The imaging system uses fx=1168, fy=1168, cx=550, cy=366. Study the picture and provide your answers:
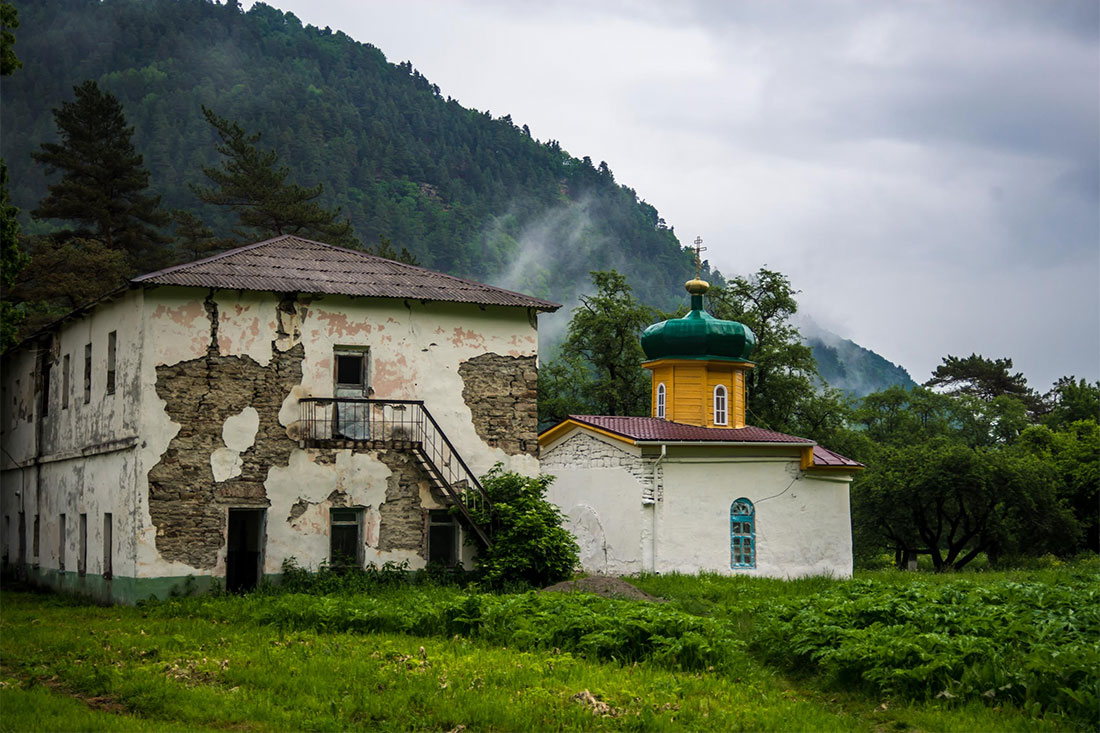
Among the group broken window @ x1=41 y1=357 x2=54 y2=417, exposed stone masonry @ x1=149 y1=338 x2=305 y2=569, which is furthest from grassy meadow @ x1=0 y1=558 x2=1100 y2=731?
broken window @ x1=41 y1=357 x2=54 y2=417

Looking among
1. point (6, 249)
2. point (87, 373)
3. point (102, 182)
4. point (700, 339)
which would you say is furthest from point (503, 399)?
point (102, 182)

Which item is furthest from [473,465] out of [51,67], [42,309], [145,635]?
[51,67]

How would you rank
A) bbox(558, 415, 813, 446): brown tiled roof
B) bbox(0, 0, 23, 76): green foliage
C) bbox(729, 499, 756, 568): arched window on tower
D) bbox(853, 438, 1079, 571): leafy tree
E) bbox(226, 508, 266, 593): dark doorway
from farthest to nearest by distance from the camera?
bbox(853, 438, 1079, 571): leafy tree < bbox(729, 499, 756, 568): arched window on tower < bbox(558, 415, 813, 446): brown tiled roof < bbox(226, 508, 266, 593): dark doorway < bbox(0, 0, 23, 76): green foliage

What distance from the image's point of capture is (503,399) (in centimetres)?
2395

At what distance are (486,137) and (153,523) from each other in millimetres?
124834

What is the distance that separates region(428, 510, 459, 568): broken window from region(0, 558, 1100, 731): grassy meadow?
4.79 m

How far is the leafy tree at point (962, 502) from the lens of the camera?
1625 inches

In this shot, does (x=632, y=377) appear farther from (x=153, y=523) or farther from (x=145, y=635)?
(x=145, y=635)

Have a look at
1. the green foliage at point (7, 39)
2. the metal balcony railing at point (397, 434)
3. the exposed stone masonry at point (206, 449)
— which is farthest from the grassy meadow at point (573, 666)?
the green foliage at point (7, 39)

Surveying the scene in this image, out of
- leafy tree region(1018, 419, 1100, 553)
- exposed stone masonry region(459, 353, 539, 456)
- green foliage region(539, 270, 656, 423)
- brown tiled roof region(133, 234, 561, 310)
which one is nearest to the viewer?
brown tiled roof region(133, 234, 561, 310)

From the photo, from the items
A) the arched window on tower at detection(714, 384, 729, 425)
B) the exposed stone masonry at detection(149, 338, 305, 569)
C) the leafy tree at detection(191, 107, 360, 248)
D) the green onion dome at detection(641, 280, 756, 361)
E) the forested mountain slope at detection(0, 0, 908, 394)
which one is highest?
the forested mountain slope at detection(0, 0, 908, 394)

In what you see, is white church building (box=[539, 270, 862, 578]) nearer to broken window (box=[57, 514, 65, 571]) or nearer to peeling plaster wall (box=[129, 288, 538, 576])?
peeling plaster wall (box=[129, 288, 538, 576])

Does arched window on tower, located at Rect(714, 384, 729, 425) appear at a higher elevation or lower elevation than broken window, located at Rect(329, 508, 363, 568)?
higher

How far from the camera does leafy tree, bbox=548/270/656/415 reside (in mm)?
47188
